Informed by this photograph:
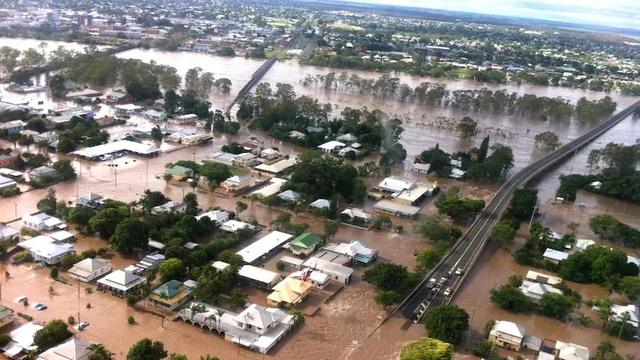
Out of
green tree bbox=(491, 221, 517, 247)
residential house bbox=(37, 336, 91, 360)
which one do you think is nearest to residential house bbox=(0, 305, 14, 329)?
residential house bbox=(37, 336, 91, 360)

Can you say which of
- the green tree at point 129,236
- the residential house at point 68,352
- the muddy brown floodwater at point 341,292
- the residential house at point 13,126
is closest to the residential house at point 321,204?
the muddy brown floodwater at point 341,292

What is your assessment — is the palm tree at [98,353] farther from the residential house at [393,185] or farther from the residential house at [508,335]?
the residential house at [393,185]

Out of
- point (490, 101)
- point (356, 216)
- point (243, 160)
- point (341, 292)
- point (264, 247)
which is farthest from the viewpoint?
point (490, 101)

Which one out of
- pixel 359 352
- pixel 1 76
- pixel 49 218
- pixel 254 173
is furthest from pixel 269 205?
pixel 1 76

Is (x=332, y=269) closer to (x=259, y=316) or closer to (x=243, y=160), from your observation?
(x=259, y=316)

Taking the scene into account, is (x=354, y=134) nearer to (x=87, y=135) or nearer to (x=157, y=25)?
(x=87, y=135)

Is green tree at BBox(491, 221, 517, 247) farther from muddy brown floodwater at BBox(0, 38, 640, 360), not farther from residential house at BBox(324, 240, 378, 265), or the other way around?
residential house at BBox(324, 240, 378, 265)

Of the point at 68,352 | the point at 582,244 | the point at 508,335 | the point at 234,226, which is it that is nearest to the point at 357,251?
the point at 234,226
